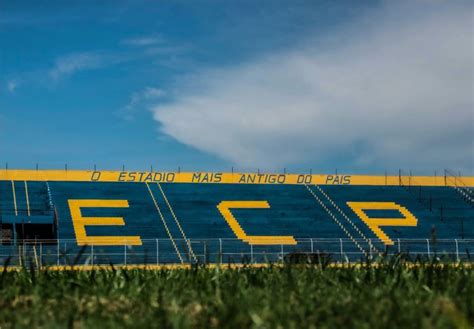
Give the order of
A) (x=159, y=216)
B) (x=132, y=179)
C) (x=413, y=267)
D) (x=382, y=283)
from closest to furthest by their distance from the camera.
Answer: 1. (x=382, y=283)
2. (x=413, y=267)
3. (x=159, y=216)
4. (x=132, y=179)

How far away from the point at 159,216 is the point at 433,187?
2497cm

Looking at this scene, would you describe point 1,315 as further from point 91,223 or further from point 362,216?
point 362,216

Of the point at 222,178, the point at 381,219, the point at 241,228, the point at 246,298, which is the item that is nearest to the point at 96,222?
the point at 241,228

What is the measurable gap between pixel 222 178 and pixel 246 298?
57.3 meters

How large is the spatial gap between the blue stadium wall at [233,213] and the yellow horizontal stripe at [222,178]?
3.5 inches

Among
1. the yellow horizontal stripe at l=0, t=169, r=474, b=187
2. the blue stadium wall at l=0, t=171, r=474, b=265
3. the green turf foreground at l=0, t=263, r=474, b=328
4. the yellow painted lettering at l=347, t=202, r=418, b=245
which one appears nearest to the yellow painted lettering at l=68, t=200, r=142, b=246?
the blue stadium wall at l=0, t=171, r=474, b=265

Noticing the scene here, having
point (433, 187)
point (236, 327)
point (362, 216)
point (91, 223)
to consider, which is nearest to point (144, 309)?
point (236, 327)

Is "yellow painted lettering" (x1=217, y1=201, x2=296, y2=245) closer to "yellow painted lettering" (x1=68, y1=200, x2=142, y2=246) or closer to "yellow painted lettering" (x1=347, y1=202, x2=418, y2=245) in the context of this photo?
"yellow painted lettering" (x1=347, y1=202, x2=418, y2=245)

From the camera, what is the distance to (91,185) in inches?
2389

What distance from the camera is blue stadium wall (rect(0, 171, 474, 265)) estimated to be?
49719mm

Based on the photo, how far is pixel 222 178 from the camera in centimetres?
6469

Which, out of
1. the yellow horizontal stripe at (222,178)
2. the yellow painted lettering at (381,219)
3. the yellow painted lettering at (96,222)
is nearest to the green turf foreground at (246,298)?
the yellow painted lettering at (96,222)

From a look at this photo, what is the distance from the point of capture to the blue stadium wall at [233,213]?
49.7m

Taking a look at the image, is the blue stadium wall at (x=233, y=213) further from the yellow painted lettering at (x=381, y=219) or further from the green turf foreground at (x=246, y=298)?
the green turf foreground at (x=246, y=298)
